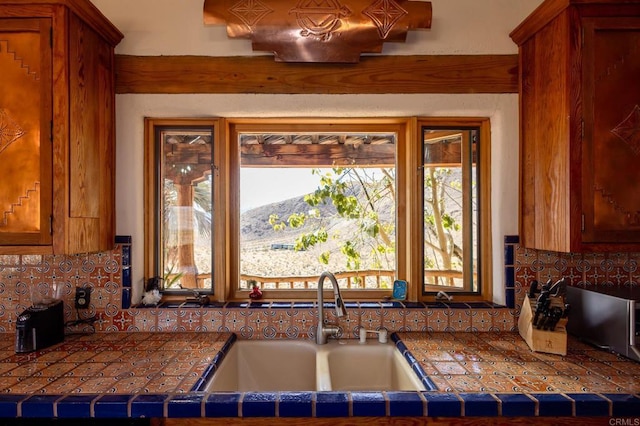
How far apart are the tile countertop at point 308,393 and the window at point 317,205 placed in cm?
46

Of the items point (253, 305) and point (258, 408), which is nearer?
point (258, 408)

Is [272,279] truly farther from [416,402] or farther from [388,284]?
[416,402]

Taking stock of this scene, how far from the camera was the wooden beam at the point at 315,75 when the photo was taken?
1.84 m

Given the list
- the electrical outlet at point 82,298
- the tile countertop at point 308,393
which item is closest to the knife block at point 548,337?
the tile countertop at point 308,393

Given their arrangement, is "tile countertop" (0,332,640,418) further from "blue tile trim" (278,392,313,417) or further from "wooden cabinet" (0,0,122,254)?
"wooden cabinet" (0,0,122,254)

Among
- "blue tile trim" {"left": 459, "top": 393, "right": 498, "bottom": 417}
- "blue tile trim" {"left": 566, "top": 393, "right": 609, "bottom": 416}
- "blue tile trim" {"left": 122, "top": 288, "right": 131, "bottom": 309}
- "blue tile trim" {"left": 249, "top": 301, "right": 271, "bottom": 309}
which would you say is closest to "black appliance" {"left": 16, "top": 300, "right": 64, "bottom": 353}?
"blue tile trim" {"left": 122, "top": 288, "right": 131, "bottom": 309}

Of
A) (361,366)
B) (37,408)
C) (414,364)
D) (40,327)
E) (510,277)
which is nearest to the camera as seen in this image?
(37,408)

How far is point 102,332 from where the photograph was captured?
177cm

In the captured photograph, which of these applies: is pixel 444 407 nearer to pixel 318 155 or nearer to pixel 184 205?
pixel 318 155

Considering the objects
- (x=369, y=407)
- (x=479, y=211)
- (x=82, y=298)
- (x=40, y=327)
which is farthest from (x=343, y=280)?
(x=40, y=327)

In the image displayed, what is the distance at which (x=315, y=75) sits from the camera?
1837mm

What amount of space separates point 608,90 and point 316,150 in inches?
50.6

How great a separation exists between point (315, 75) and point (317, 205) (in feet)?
2.15

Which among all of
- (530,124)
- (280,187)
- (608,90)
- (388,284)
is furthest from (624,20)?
(280,187)
